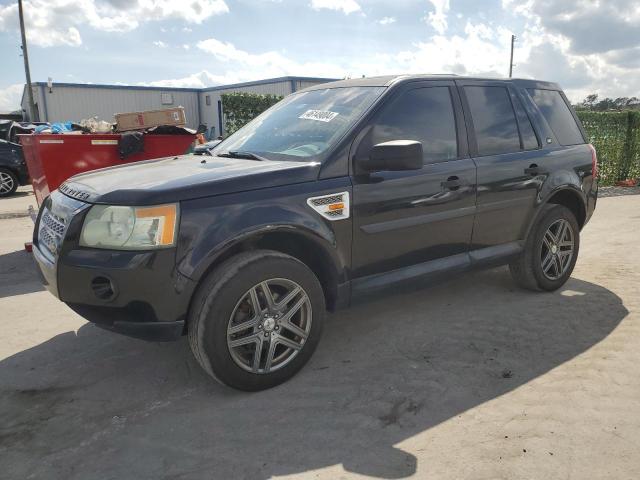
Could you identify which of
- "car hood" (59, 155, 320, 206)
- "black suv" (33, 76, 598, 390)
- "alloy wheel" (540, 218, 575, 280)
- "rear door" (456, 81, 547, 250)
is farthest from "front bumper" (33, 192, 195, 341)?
"alloy wheel" (540, 218, 575, 280)

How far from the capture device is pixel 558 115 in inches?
189

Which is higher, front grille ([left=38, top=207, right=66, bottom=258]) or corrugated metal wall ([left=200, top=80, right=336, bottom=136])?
corrugated metal wall ([left=200, top=80, right=336, bottom=136])

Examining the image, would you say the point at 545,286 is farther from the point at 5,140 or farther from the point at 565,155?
the point at 5,140

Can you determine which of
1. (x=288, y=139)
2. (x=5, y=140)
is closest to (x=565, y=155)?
(x=288, y=139)

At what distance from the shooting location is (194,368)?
346 centimetres

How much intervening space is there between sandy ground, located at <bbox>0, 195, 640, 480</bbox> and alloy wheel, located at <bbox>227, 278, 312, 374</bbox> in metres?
0.21

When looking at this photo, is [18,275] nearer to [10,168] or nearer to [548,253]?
[548,253]

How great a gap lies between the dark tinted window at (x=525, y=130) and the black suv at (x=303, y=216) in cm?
1

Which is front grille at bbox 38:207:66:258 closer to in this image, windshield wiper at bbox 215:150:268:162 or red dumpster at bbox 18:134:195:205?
windshield wiper at bbox 215:150:268:162

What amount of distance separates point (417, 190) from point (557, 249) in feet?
6.43

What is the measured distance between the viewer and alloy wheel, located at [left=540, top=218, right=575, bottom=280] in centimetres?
470

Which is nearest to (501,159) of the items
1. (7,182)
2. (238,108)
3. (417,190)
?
(417,190)

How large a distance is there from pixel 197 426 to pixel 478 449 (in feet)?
4.71

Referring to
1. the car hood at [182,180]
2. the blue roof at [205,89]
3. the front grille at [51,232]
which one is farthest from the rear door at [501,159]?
the blue roof at [205,89]
